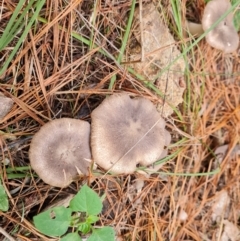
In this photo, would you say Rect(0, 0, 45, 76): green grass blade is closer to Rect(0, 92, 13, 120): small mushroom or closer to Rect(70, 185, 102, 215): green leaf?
Result: Rect(0, 92, 13, 120): small mushroom

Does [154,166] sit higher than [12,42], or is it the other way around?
[12,42]

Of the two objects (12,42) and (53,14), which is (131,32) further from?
(12,42)

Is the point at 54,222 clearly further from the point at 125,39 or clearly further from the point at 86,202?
the point at 125,39

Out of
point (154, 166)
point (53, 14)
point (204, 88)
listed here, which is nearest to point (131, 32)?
point (53, 14)

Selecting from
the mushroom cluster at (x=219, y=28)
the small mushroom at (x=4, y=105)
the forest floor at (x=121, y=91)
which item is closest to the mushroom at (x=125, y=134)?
the forest floor at (x=121, y=91)

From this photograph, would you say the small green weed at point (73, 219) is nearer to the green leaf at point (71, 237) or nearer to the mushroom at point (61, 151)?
the green leaf at point (71, 237)

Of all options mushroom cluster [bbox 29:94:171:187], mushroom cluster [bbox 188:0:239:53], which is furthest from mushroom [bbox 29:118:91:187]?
mushroom cluster [bbox 188:0:239:53]
